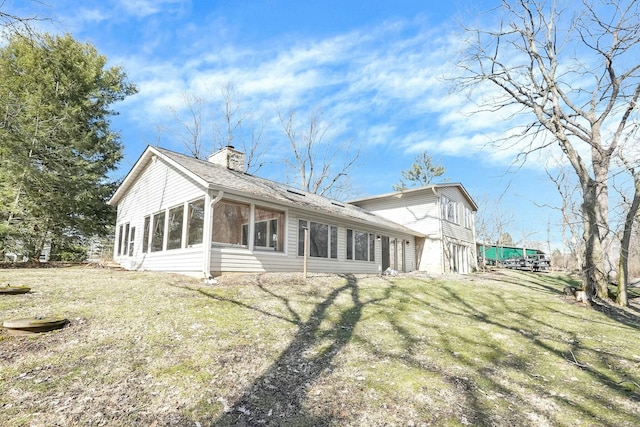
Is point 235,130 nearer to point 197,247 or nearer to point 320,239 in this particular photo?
point 320,239

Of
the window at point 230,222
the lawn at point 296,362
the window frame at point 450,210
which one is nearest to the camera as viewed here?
the lawn at point 296,362

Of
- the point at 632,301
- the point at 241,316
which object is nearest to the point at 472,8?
the point at 632,301

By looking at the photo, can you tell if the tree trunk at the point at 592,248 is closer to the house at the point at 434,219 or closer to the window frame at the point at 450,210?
the house at the point at 434,219

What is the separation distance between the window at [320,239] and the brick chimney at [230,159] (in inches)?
160

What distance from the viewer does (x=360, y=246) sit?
15.8 metres

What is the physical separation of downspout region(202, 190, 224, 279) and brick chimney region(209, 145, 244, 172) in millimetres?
4763

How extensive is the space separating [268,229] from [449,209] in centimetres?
1376

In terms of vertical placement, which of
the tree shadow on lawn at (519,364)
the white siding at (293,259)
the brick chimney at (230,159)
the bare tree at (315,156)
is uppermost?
the bare tree at (315,156)

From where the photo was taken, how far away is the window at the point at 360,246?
15148mm

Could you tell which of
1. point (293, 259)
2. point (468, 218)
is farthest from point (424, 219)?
point (293, 259)

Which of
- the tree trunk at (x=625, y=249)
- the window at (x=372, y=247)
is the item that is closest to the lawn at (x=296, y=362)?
the tree trunk at (x=625, y=249)

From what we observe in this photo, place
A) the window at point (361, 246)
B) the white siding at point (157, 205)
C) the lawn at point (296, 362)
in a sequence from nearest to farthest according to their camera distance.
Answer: the lawn at point (296, 362)
the white siding at point (157, 205)
the window at point (361, 246)

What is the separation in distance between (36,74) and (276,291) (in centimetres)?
1884

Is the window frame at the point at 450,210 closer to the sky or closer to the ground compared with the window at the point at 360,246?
closer to the sky
